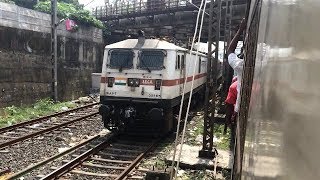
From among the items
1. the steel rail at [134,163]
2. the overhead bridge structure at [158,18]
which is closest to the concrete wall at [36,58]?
the overhead bridge structure at [158,18]

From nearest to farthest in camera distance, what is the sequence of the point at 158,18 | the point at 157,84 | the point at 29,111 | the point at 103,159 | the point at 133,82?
the point at 103,159, the point at 157,84, the point at 133,82, the point at 29,111, the point at 158,18

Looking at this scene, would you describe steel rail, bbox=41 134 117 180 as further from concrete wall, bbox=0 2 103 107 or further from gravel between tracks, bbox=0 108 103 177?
concrete wall, bbox=0 2 103 107

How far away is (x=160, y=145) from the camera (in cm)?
1053

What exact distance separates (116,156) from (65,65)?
Answer: 12.5 metres

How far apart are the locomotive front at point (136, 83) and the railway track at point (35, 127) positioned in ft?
6.13

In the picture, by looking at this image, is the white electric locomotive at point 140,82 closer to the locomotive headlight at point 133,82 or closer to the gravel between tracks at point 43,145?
the locomotive headlight at point 133,82

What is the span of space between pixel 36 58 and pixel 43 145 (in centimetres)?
908

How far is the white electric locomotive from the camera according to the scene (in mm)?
10570

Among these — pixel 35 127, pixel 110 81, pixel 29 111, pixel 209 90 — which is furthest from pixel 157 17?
pixel 209 90

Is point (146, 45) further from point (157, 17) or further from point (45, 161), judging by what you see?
point (157, 17)

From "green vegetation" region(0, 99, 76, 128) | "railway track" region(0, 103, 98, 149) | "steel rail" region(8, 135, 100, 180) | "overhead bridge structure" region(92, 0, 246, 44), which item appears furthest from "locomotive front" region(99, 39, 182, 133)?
"overhead bridge structure" region(92, 0, 246, 44)

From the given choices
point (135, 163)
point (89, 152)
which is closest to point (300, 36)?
point (135, 163)

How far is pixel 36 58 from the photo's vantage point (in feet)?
57.9

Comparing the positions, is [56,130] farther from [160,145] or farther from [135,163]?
[135,163]
